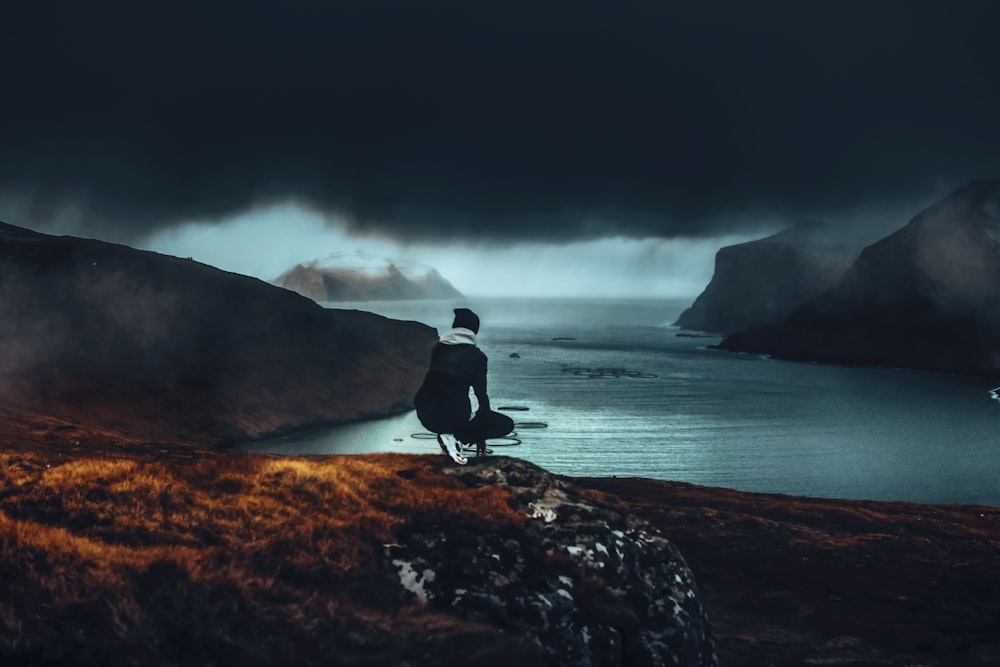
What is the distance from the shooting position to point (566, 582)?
12.4 m

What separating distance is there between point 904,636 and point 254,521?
12945mm

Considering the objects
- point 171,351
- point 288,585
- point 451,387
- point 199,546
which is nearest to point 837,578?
point 451,387

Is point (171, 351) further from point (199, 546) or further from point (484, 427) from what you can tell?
point (199, 546)

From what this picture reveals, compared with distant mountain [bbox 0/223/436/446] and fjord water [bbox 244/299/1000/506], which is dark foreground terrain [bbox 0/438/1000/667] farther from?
distant mountain [bbox 0/223/436/446]

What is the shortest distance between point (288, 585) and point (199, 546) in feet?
4.62

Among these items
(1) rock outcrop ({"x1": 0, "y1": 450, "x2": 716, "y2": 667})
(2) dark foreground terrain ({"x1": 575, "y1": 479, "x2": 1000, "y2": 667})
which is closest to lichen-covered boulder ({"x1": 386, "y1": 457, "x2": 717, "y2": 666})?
(1) rock outcrop ({"x1": 0, "y1": 450, "x2": 716, "y2": 667})

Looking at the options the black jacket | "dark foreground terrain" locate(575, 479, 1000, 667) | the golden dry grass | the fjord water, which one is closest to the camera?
the golden dry grass

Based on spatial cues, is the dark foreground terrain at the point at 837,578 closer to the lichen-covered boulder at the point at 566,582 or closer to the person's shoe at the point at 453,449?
the lichen-covered boulder at the point at 566,582

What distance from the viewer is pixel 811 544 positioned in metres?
22.5

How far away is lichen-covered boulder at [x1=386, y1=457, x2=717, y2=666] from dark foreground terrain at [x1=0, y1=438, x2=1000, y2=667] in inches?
3.7

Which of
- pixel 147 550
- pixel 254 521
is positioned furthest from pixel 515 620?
pixel 147 550

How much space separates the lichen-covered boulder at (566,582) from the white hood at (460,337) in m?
2.72

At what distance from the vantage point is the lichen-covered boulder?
11648mm

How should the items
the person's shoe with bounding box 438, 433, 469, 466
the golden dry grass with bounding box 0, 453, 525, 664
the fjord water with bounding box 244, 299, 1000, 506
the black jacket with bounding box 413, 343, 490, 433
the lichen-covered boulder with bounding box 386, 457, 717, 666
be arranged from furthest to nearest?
the fjord water with bounding box 244, 299, 1000, 506 → the person's shoe with bounding box 438, 433, 469, 466 → the black jacket with bounding box 413, 343, 490, 433 → the lichen-covered boulder with bounding box 386, 457, 717, 666 → the golden dry grass with bounding box 0, 453, 525, 664
